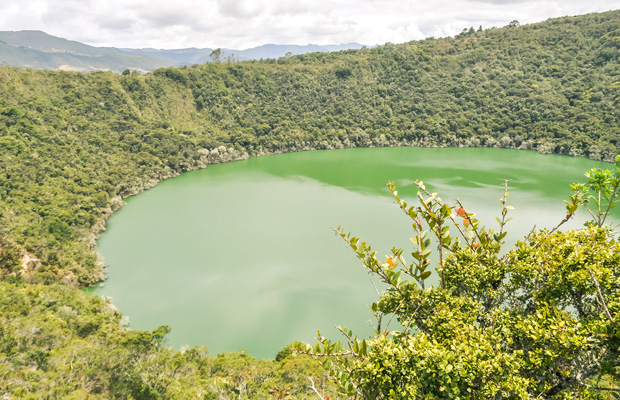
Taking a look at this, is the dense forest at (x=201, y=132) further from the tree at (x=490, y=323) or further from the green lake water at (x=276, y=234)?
the green lake water at (x=276, y=234)

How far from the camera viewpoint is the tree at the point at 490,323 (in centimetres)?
261

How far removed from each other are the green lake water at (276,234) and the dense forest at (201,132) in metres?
2.68

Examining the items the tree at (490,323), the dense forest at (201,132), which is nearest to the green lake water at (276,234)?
the dense forest at (201,132)

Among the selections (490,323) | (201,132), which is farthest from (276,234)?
(201,132)

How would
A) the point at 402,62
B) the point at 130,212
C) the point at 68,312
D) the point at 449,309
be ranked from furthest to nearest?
the point at 402,62 < the point at 130,212 < the point at 68,312 < the point at 449,309

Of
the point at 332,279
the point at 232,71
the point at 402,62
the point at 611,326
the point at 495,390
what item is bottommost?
the point at 332,279

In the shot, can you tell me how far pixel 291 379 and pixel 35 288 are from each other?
47.2 ft

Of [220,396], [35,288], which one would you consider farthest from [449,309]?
[35,288]

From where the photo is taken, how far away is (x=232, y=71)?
64.9 m

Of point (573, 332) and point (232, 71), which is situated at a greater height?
point (232, 71)

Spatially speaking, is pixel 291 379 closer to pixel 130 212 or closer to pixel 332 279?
pixel 332 279

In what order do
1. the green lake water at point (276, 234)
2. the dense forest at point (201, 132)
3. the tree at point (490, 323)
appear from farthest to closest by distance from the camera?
the green lake water at point (276, 234) < the dense forest at point (201, 132) < the tree at point (490, 323)

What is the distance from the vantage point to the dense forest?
Result: 1320 centimetres

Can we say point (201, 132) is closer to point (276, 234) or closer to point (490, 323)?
point (276, 234)
